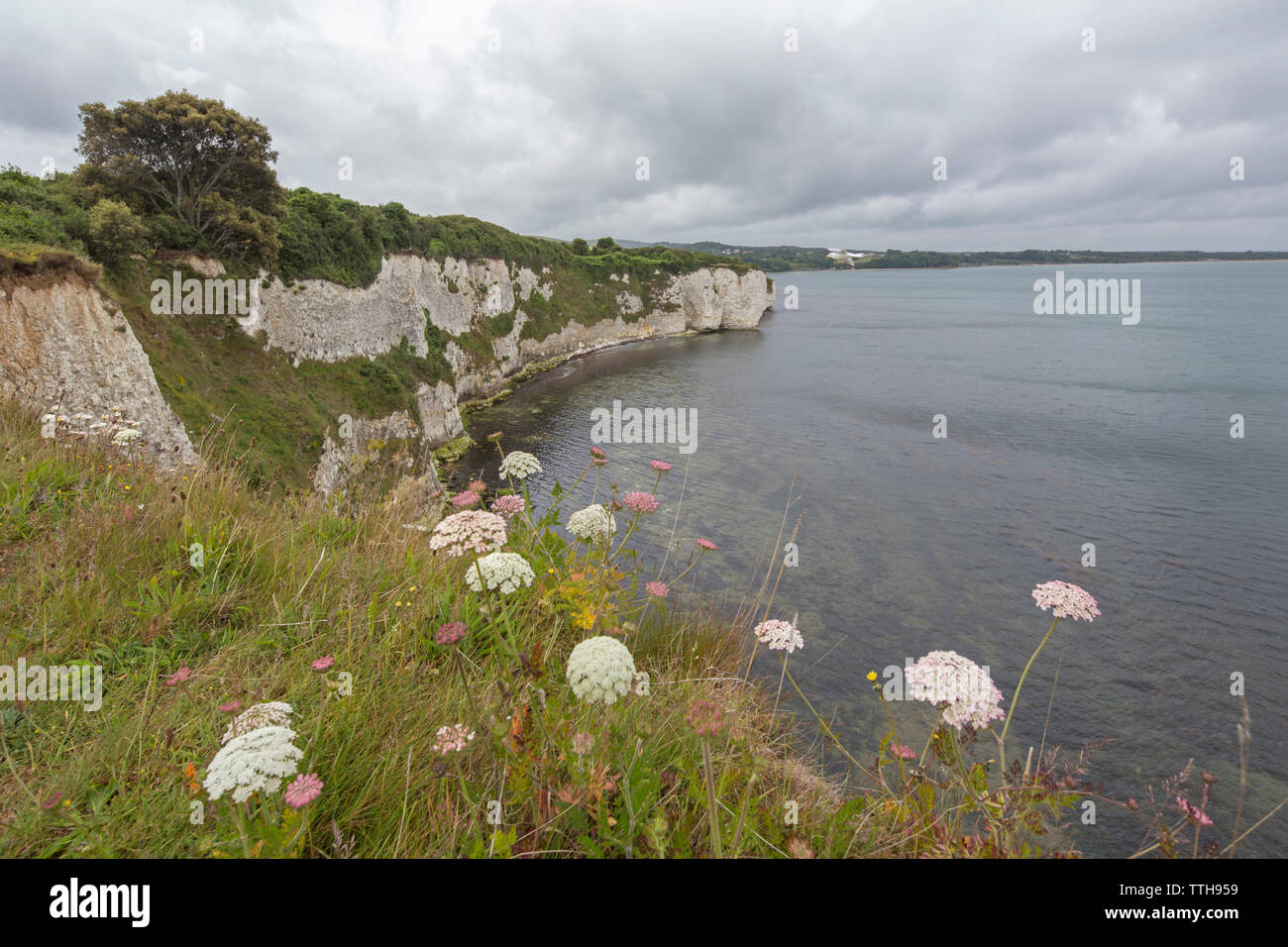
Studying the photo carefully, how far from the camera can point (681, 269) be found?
9656 centimetres

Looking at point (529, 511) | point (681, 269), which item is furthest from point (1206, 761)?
point (681, 269)

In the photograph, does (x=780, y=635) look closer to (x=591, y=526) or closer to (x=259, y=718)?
(x=591, y=526)

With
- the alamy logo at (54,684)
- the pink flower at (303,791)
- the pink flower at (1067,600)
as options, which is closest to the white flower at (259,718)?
the pink flower at (303,791)

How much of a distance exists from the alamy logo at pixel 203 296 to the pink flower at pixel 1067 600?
29.0 m

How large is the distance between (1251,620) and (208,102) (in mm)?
43434

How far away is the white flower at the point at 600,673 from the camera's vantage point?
2764mm

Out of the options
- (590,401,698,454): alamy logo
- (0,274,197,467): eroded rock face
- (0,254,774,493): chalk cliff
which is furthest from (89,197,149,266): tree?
(590,401,698,454): alamy logo

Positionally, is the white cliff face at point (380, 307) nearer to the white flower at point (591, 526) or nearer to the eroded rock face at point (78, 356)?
the eroded rock face at point (78, 356)

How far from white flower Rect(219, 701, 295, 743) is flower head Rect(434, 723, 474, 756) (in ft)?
2.12

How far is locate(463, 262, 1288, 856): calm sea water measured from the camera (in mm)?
14211

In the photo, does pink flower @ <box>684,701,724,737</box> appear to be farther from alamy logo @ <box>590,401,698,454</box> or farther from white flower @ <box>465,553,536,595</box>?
alamy logo @ <box>590,401,698,454</box>

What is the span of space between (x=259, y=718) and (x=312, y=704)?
0.59 m

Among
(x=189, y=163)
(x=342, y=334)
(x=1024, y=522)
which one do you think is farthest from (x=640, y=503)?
Result: (x=342, y=334)
